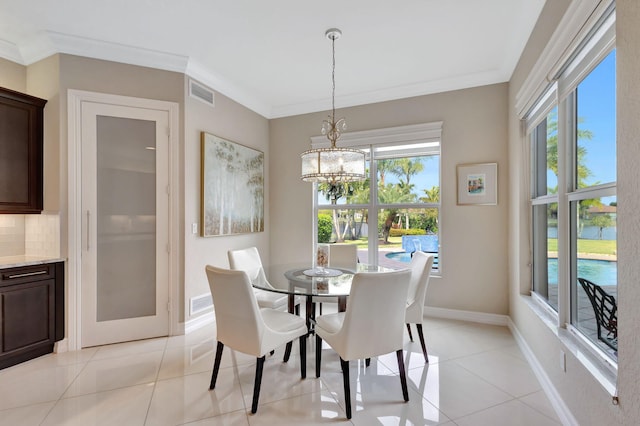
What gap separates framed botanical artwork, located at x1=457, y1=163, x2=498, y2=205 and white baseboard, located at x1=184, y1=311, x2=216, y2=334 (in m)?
3.26

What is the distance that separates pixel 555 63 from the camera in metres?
2.00

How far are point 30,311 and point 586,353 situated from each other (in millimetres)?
4047

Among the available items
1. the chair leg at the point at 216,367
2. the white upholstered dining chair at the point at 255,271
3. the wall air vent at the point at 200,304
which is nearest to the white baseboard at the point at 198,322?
the wall air vent at the point at 200,304

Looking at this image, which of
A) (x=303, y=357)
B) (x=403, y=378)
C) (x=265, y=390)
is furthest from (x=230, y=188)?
(x=403, y=378)

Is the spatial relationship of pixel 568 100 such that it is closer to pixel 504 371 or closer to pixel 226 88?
pixel 504 371

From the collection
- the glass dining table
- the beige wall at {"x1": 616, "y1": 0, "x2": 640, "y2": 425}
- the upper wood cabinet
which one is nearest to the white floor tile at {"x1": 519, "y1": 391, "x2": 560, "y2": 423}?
the beige wall at {"x1": 616, "y1": 0, "x2": 640, "y2": 425}

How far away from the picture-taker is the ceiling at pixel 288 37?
8.10 ft

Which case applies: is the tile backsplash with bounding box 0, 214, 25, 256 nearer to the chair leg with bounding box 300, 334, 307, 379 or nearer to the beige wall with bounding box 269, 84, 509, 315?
the chair leg with bounding box 300, 334, 307, 379

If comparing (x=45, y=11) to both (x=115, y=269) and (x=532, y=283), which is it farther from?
(x=532, y=283)

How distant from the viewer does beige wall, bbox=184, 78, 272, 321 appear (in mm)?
3375

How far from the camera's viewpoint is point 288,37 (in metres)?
2.88

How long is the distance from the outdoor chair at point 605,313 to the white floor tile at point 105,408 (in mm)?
2636

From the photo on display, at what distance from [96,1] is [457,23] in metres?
2.89

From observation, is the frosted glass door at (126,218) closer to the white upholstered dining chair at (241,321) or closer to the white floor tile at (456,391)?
the white upholstered dining chair at (241,321)
